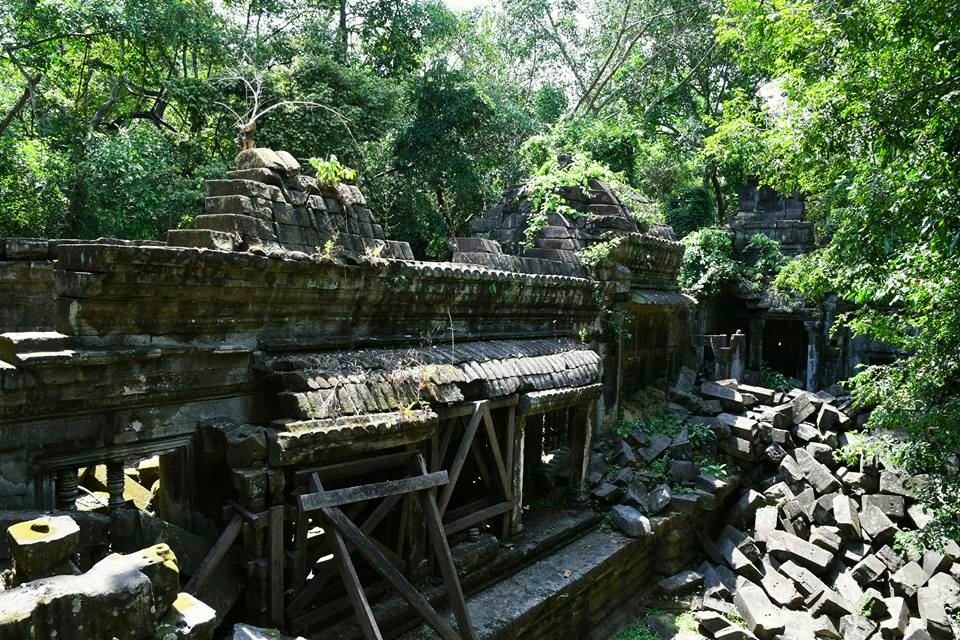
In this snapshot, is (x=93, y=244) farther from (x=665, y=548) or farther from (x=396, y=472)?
(x=665, y=548)

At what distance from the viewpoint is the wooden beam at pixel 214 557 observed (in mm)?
4254

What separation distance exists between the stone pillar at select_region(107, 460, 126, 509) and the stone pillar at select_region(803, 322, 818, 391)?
14030 mm

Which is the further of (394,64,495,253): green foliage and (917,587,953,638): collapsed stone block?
(394,64,495,253): green foliage

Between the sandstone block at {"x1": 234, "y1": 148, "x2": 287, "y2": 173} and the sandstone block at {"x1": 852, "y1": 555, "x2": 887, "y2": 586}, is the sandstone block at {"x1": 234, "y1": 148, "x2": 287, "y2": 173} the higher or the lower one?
the higher one

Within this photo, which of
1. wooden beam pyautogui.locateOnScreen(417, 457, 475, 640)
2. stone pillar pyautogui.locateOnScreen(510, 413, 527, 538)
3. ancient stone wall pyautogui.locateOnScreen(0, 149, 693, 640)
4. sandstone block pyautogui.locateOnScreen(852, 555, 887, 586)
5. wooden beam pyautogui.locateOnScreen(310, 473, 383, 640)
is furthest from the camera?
sandstone block pyautogui.locateOnScreen(852, 555, 887, 586)

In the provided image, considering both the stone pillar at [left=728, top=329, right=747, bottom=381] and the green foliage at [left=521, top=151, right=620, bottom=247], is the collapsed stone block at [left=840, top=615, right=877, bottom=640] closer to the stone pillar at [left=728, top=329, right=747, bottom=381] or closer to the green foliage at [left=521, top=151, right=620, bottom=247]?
the stone pillar at [left=728, top=329, right=747, bottom=381]

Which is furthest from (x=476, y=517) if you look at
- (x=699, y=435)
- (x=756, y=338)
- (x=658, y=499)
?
(x=756, y=338)

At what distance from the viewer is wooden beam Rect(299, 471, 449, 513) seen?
4.56 meters

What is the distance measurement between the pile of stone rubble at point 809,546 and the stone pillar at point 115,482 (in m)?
6.80

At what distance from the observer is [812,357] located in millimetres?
14141

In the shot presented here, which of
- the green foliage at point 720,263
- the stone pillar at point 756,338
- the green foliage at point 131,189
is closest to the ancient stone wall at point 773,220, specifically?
the green foliage at point 720,263

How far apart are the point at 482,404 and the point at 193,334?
9.43 feet

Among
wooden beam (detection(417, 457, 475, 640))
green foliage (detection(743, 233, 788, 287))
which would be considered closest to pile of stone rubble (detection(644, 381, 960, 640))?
wooden beam (detection(417, 457, 475, 640))

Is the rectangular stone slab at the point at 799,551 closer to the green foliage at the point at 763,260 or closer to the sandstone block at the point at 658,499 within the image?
the sandstone block at the point at 658,499
